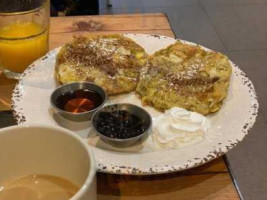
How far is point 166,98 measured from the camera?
1247mm

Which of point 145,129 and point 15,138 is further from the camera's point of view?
point 145,129

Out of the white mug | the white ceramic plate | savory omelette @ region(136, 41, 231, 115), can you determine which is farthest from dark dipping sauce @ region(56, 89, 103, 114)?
the white mug

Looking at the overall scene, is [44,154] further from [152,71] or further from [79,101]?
[152,71]

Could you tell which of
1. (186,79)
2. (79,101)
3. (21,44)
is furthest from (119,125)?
(21,44)

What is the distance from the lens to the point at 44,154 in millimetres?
768

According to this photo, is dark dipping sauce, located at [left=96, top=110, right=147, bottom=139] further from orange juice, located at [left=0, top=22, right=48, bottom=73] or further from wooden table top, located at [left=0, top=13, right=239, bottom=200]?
orange juice, located at [left=0, top=22, right=48, bottom=73]

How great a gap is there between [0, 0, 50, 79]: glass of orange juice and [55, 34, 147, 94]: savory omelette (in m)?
0.10

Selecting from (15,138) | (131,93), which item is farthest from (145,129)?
(15,138)

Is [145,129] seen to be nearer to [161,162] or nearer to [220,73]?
[161,162]

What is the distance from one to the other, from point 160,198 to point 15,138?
39 cm

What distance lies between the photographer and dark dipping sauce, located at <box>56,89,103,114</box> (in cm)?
118

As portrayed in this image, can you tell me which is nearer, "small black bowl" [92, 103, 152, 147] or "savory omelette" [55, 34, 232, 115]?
"small black bowl" [92, 103, 152, 147]

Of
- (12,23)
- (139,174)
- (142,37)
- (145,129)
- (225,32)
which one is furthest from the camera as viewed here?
(225,32)

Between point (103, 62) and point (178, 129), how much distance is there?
40 cm
